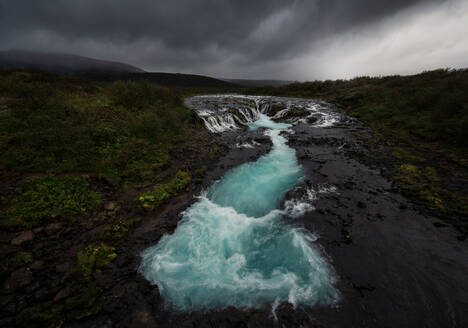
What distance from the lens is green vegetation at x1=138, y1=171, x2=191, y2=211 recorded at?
23.7 feet

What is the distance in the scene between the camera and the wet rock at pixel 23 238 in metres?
4.80

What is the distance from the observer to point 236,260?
5590 mm

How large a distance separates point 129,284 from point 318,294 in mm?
5075

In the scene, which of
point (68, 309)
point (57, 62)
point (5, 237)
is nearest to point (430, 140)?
point (68, 309)

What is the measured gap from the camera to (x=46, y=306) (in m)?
3.73

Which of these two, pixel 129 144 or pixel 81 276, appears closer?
pixel 81 276

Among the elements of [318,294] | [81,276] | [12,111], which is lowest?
[318,294]

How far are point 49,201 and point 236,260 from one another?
7.12 m

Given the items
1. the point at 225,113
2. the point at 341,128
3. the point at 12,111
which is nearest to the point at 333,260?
the point at 12,111

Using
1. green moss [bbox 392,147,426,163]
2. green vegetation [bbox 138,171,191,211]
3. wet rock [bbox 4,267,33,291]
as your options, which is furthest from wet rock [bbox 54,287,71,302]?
green moss [bbox 392,147,426,163]

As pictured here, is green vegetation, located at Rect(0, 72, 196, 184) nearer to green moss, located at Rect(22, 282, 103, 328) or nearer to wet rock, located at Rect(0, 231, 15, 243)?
wet rock, located at Rect(0, 231, 15, 243)

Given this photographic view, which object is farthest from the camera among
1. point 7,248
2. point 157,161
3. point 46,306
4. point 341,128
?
point 341,128

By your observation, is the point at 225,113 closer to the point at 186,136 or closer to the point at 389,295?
the point at 186,136

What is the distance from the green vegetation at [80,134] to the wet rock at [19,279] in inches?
159
